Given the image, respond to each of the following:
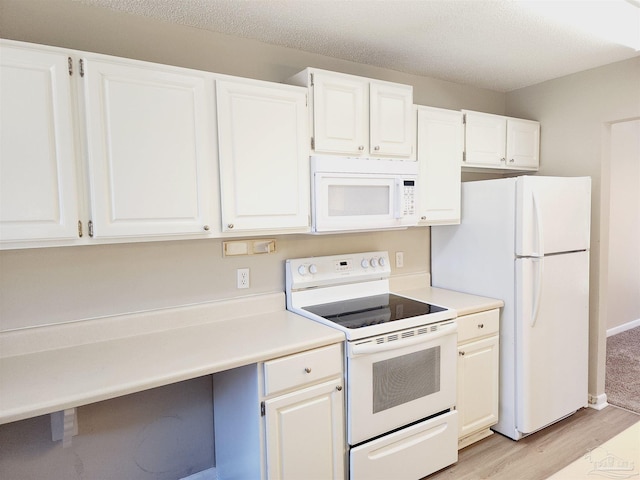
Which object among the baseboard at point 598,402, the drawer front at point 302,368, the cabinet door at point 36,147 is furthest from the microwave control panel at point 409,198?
the baseboard at point 598,402

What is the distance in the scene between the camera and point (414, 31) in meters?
2.26

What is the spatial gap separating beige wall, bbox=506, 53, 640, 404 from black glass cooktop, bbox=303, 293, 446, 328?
57.0 inches

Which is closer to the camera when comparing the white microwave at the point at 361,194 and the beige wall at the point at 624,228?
the white microwave at the point at 361,194

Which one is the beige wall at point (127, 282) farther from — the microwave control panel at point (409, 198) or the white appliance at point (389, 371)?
the microwave control panel at point (409, 198)

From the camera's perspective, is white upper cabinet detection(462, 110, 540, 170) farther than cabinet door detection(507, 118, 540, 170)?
No

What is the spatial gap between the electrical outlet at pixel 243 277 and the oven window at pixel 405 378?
826 mm

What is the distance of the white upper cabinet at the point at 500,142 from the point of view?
2.91 meters

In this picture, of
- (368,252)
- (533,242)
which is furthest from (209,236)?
(533,242)

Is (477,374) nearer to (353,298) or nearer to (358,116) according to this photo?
(353,298)

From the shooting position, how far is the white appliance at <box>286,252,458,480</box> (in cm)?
205

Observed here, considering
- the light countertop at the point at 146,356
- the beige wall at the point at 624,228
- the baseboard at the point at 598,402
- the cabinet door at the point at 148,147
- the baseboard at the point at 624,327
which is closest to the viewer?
the light countertop at the point at 146,356

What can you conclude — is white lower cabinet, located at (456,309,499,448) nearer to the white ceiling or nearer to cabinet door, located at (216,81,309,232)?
cabinet door, located at (216,81,309,232)

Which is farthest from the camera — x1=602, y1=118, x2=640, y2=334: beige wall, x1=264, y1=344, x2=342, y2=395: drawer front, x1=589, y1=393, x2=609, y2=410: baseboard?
x1=602, y1=118, x2=640, y2=334: beige wall

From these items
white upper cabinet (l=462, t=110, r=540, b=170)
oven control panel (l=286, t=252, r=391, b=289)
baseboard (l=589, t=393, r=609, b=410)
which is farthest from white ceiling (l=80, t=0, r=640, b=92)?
baseboard (l=589, t=393, r=609, b=410)
